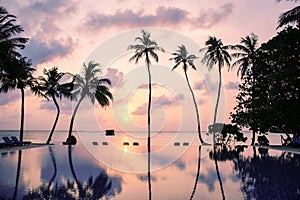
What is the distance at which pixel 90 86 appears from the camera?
30.8 metres

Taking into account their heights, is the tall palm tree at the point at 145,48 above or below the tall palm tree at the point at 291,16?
above

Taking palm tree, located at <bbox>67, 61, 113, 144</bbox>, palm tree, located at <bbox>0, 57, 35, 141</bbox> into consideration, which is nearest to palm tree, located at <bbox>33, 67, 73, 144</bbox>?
palm tree, located at <bbox>67, 61, 113, 144</bbox>

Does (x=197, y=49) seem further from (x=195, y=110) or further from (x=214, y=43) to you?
(x=195, y=110)

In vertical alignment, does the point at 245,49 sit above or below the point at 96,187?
above

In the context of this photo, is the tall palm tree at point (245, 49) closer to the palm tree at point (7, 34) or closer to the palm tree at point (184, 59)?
the palm tree at point (184, 59)

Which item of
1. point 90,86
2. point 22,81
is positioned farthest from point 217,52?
point 22,81

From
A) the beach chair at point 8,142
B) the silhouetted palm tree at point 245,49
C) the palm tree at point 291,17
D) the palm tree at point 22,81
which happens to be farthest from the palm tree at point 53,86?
the palm tree at point 291,17

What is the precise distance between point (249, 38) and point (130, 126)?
13777 mm

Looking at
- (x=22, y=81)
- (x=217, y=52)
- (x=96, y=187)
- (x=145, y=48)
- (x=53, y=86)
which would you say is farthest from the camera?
(x=145, y=48)

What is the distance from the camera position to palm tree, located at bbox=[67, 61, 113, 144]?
30.7m

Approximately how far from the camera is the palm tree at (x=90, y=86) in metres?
30.7

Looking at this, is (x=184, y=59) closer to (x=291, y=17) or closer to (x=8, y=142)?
(x=291, y=17)

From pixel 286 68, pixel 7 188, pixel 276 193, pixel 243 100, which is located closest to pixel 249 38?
pixel 243 100

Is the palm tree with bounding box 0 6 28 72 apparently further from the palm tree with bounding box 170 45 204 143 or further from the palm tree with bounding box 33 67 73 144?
the palm tree with bounding box 170 45 204 143
